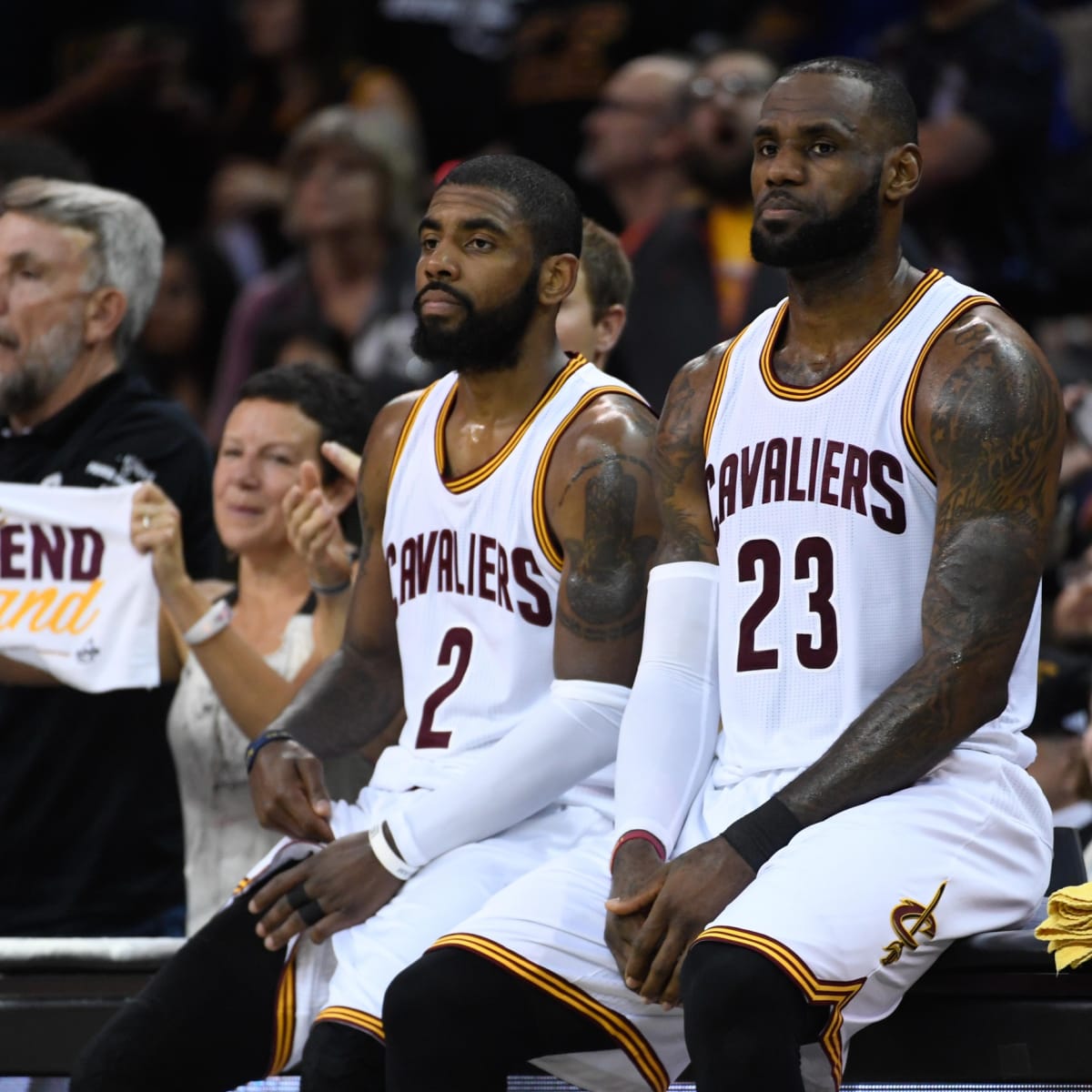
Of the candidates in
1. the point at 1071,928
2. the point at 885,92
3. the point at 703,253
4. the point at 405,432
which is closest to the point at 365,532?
the point at 405,432

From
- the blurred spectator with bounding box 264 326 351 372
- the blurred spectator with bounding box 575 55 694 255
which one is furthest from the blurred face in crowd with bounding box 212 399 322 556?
the blurred spectator with bounding box 264 326 351 372

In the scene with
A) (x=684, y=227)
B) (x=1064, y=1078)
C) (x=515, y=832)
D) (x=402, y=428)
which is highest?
(x=684, y=227)

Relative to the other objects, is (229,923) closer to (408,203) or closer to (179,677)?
(179,677)

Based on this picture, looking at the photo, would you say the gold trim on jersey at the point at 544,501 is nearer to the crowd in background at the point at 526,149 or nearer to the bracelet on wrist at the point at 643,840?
the bracelet on wrist at the point at 643,840

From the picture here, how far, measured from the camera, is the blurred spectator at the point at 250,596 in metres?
4.22

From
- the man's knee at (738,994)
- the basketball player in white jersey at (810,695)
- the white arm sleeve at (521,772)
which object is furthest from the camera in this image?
the white arm sleeve at (521,772)

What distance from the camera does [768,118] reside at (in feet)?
10.9

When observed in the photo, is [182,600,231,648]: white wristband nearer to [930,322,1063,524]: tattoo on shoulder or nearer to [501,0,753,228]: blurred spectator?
[930,322,1063,524]: tattoo on shoulder

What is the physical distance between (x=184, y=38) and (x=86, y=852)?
16.8 ft

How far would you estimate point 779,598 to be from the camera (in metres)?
3.24

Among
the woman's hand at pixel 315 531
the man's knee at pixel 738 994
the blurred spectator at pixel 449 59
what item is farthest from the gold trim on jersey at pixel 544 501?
the blurred spectator at pixel 449 59

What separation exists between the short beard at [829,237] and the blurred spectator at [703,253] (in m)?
2.43

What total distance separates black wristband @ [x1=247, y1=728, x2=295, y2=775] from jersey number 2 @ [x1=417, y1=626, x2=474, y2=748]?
28 cm

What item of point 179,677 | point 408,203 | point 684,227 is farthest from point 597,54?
point 179,677
